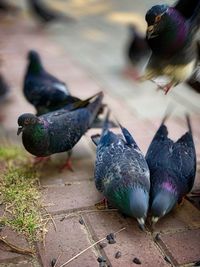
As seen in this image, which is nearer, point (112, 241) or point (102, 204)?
point (112, 241)

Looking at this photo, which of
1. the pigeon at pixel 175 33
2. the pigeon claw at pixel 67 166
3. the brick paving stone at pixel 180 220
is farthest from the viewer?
the pigeon claw at pixel 67 166

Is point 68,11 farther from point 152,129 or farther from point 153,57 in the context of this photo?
point 153,57

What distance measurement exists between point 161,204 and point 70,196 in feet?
3.05

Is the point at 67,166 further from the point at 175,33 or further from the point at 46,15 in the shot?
the point at 46,15

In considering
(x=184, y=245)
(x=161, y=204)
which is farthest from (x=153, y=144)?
(x=184, y=245)

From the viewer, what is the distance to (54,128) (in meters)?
4.12

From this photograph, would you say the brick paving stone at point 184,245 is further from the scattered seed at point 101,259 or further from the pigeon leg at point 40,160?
the pigeon leg at point 40,160

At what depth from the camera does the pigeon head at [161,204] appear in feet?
10.9

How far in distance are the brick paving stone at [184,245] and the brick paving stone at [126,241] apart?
0.35ft

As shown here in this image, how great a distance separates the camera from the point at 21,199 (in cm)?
378

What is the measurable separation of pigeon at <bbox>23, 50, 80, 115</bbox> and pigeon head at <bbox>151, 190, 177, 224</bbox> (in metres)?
1.62

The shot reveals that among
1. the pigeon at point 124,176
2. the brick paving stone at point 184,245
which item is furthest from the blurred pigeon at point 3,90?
the brick paving stone at point 184,245

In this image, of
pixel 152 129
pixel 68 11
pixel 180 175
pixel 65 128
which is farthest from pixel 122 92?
pixel 68 11

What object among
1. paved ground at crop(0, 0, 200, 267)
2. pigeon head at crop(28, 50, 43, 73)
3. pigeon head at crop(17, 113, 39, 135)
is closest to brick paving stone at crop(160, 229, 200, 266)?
paved ground at crop(0, 0, 200, 267)
